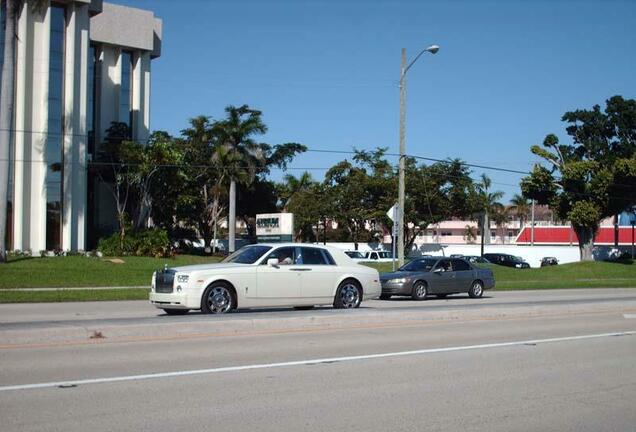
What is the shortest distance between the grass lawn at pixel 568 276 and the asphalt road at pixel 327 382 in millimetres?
21635

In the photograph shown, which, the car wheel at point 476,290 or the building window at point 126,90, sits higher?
the building window at point 126,90

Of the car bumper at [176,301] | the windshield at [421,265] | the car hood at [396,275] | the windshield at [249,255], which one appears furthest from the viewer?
the windshield at [421,265]

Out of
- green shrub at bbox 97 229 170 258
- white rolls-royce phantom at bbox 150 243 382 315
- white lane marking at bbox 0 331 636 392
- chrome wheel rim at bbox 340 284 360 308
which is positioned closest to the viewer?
white lane marking at bbox 0 331 636 392

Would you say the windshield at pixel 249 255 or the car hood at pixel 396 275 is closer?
the windshield at pixel 249 255

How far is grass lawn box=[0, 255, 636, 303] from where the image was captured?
24.5 metres

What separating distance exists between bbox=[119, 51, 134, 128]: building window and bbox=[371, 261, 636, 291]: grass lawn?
78.2 ft

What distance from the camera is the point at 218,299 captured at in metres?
15.5

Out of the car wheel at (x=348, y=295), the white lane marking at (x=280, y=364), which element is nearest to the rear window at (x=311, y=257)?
the car wheel at (x=348, y=295)

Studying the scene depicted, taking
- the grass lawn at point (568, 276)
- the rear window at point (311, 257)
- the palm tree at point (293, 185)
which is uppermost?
the palm tree at point (293, 185)

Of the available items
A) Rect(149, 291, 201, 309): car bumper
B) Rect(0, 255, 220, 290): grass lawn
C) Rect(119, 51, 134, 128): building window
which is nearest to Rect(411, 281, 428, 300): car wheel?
Rect(149, 291, 201, 309): car bumper

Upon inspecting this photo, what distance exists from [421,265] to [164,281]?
39.0ft

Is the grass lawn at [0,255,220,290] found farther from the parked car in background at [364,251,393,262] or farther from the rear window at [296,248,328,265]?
the parked car in background at [364,251,393,262]

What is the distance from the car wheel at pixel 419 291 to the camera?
962 inches

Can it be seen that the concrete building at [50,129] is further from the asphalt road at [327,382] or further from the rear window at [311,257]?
the asphalt road at [327,382]
